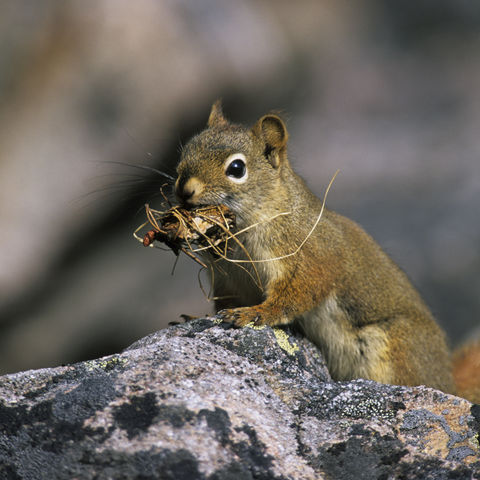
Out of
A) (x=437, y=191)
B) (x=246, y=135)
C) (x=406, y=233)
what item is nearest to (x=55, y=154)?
(x=246, y=135)

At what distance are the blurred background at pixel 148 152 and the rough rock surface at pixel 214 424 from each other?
3.78 m

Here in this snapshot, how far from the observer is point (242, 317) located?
3.27 meters

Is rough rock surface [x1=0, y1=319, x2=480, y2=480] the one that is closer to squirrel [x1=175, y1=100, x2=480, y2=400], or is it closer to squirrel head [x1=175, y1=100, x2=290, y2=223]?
squirrel [x1=175, y1=100, x2=480, y2=400]

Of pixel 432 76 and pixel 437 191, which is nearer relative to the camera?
pixel 437 191

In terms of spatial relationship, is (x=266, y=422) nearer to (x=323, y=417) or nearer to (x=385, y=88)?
(x=323, y=417)

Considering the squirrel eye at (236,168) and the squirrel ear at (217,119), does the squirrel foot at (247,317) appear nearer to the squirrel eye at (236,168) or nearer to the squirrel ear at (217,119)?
the squirrel eye at (236,168)

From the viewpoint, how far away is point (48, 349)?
722 cm

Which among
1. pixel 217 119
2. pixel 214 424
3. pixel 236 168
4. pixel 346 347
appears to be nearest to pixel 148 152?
pixel 217 119

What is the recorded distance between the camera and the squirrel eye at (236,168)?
141 inches

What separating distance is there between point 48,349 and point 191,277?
78.8 inches

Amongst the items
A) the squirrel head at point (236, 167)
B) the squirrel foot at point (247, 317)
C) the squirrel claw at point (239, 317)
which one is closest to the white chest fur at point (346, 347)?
the squirrel foot at point (247, 317)

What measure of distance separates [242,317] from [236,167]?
3.12 feet

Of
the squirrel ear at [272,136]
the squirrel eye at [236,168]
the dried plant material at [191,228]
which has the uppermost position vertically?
the squirrel ear at [272,136]

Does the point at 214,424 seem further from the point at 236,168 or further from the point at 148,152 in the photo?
the point at 148,152
